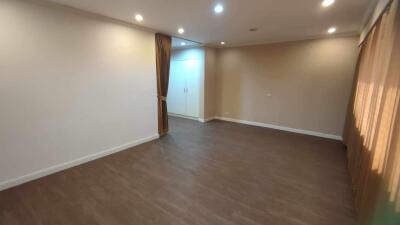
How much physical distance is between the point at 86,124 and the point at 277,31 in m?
4.33

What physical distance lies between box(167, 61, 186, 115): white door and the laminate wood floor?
2.97m

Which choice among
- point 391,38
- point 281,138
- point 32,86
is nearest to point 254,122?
point 281,138

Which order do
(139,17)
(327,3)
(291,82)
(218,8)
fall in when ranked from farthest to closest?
(291,82) < (139,17) < (218,8) < (327,3)

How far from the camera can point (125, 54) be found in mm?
3889

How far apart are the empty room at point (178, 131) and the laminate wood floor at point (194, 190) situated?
2 centimetres

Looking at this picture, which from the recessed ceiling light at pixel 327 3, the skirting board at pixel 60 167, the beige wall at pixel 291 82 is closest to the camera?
the recessed ceiling light at pixel 327 3

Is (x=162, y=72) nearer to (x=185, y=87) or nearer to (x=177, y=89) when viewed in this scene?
(x=185, y=87)

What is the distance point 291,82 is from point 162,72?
11.6 ft

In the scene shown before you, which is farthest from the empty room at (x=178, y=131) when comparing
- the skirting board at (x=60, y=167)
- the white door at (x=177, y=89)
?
the white door at (x=177, y=89)

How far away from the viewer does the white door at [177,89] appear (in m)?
6.85

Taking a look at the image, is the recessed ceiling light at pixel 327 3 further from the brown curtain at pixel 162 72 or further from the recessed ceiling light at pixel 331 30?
the brown curtain at pixel 162 72

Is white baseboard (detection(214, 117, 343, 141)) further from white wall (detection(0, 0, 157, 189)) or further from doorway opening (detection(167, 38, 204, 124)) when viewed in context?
white wall (detection(0, 0, 157, 189))

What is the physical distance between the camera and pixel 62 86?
308 cm

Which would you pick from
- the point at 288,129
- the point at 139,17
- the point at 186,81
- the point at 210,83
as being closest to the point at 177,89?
the point at 186,81
